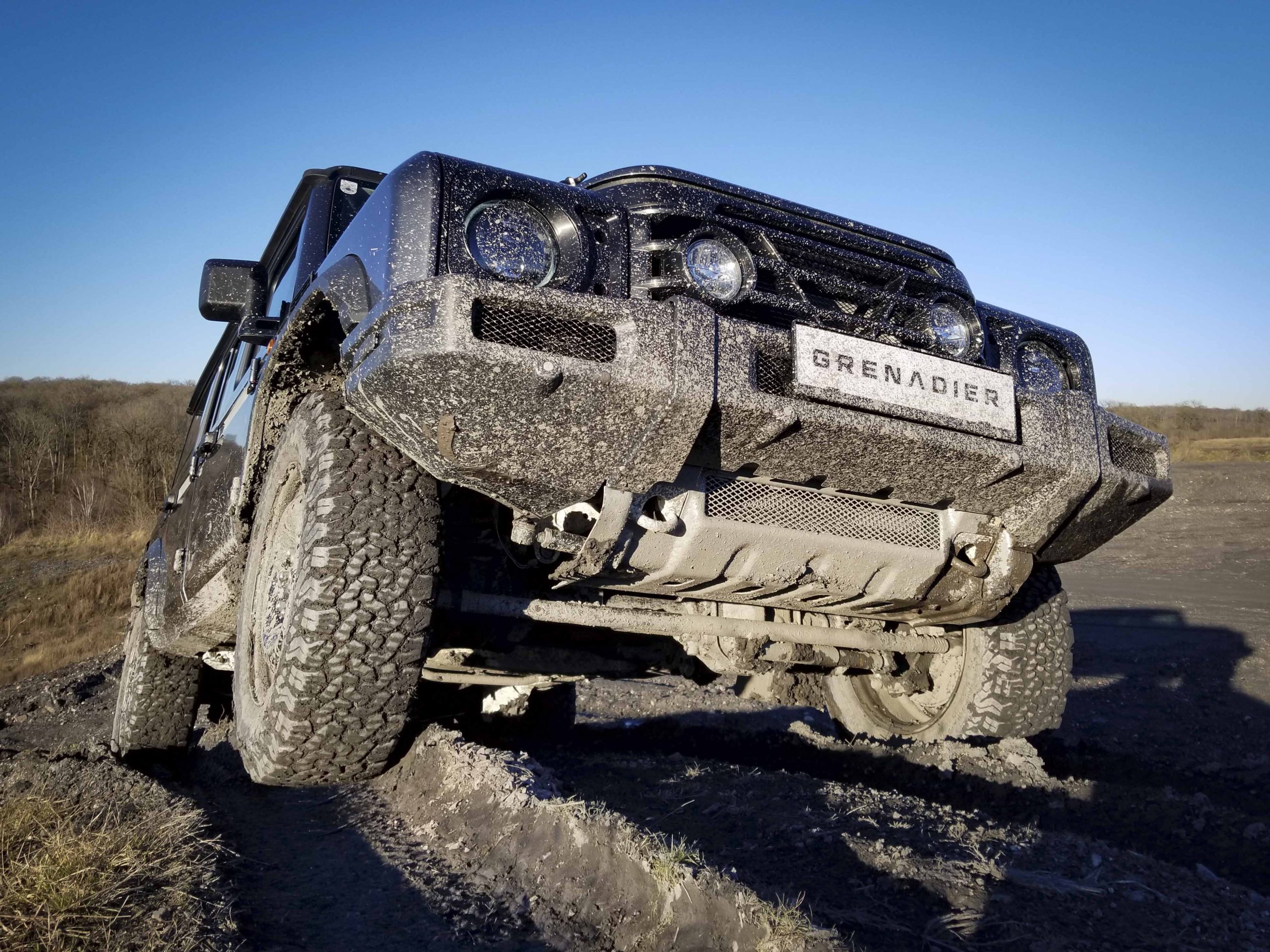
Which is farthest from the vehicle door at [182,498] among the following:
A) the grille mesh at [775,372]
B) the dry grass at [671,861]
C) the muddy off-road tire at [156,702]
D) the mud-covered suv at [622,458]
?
the grille mesh at [775,372]

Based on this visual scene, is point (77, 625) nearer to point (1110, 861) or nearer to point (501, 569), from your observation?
point (501, 569)

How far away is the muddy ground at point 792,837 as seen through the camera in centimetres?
176

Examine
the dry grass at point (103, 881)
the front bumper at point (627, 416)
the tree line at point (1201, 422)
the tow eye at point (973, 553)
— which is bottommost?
the dry grass at point (103, 881)

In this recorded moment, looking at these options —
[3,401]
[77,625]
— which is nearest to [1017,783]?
[77,625]

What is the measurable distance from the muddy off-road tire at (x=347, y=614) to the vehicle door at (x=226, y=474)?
83 cm

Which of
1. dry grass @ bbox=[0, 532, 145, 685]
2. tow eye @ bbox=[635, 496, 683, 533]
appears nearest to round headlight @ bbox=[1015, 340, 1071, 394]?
tow eye @ bbox=[635, 496, 683, 533]

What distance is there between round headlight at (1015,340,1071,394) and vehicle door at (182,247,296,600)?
2.46 metres

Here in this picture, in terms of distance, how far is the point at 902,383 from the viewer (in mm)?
2297

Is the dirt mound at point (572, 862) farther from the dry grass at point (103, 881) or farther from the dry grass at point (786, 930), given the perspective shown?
the dry grass at point (103, 881)

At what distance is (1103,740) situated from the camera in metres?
4.44

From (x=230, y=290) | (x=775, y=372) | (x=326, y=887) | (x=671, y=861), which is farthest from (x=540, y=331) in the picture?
(x=230, y=290)

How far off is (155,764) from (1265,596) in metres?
11.5

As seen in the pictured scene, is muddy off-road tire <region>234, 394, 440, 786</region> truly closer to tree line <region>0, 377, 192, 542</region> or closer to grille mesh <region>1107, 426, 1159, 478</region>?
grille mesh <region>1107, 426, 1159, 478</region>

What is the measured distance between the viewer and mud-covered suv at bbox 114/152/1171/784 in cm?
195
